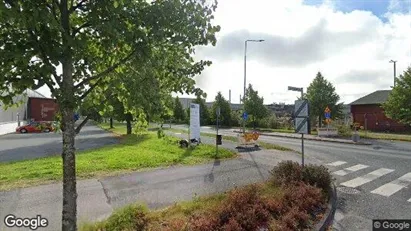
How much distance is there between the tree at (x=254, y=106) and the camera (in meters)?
48.1

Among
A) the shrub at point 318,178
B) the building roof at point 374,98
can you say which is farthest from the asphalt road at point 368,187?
the building roof at point 374,98

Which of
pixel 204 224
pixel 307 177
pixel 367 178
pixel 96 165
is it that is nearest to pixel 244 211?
pixel 204 224

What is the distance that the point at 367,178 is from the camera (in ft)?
37.3

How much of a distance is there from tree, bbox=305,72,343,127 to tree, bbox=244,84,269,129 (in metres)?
7.47

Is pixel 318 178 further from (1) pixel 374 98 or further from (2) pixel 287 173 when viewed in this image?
(1) pixel 374 98

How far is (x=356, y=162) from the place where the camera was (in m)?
15.0

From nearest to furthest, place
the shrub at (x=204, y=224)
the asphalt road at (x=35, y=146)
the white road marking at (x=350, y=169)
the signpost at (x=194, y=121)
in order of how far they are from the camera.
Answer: the shrub at (x=204, y=224), the white road marking at (x=350, y=169), the asphalt road at (x=35, y=146), the signpost at (x=194, y=121)

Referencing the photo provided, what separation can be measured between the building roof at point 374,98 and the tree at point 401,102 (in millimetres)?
8792

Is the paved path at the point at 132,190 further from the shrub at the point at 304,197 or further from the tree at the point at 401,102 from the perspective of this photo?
the tree at the point at 401,102

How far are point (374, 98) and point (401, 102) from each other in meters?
14.0

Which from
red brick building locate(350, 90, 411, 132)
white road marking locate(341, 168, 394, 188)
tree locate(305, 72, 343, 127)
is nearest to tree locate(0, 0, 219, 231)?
white road marking locate(341, 168, 394, 188)

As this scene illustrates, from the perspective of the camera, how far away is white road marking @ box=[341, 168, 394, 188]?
34.2 feet

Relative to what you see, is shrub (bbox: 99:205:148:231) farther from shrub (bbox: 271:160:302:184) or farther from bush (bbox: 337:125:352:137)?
bush (bbox: 337:125:352:137)

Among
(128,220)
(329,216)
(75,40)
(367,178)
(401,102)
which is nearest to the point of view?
(75,40)
